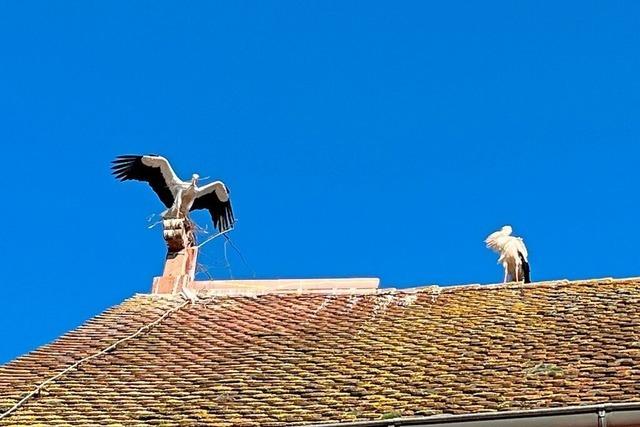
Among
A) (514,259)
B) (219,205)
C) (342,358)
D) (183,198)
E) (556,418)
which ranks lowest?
(556,418)

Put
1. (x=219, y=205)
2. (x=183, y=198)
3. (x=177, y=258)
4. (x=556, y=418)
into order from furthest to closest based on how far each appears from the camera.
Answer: (x=219, y=205), (x=183, y=198), (x=177, y=258), (x=556, y=418)

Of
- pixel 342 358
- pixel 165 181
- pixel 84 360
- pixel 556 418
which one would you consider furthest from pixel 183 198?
pixel 556 418

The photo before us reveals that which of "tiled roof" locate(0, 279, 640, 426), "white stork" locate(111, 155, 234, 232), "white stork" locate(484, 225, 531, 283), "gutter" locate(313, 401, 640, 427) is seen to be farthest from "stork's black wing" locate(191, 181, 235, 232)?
"gutter" locate(313, 401, 640, 427)

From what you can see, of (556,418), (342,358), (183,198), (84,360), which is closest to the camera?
(556,418)

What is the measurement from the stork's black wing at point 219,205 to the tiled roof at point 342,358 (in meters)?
1.89

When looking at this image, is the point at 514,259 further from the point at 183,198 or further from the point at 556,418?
the point at 556,418

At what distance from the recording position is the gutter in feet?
22.3

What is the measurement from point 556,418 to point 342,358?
2488 mm

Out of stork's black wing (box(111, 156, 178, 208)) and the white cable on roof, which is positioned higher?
stork's black wing (box(111, 156, 178, 208))

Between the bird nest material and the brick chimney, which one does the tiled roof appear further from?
the bird nest material

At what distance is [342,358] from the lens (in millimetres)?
8984

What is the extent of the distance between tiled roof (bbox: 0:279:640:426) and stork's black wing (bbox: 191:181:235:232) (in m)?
1.89

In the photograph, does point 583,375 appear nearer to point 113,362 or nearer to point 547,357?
point 547,357

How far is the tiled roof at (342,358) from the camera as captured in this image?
7.66 meters
